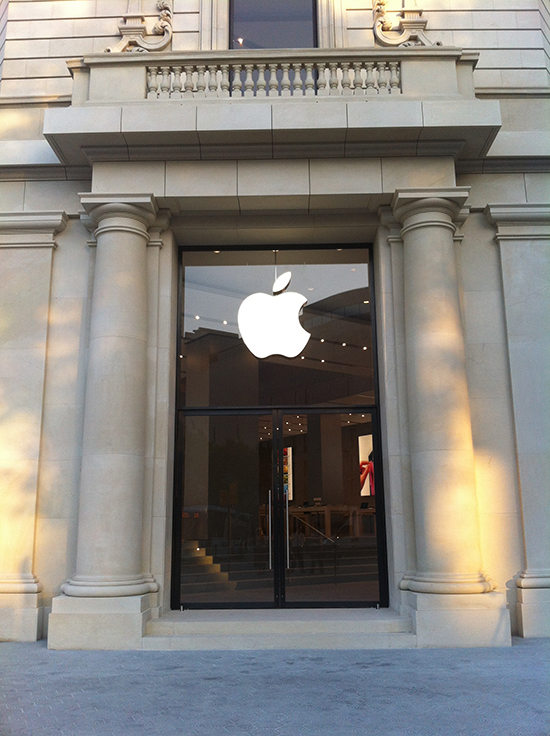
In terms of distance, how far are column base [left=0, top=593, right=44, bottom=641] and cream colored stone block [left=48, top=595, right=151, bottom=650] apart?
758 millimetres

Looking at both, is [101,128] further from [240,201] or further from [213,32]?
[213,32]

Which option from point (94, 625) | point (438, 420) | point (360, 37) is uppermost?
point (360, 37)

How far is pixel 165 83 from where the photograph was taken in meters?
10.3

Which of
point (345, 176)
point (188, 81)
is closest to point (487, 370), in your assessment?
point (345, 176)

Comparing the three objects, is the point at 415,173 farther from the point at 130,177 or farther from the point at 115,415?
the point at 115,415

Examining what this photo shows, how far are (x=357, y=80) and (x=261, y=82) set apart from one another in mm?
1513

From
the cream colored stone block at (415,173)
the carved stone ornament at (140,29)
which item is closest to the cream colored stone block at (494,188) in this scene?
the cream colored stone block at (415,173)

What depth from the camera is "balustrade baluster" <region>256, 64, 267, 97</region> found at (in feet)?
33.6

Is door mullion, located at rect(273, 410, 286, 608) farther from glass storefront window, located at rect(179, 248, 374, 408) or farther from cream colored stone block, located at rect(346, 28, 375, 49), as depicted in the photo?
cream colored stone block, located at rect(346, 28, 375, 49)

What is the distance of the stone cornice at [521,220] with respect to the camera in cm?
1041

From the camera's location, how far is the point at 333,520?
1016 cm

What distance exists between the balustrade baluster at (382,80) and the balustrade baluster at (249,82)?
79.0 inches

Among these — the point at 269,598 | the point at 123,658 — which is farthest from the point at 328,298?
the point at 123,658

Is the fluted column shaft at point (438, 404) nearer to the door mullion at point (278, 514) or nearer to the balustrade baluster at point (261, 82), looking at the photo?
the door mullion at point (278, 514)
